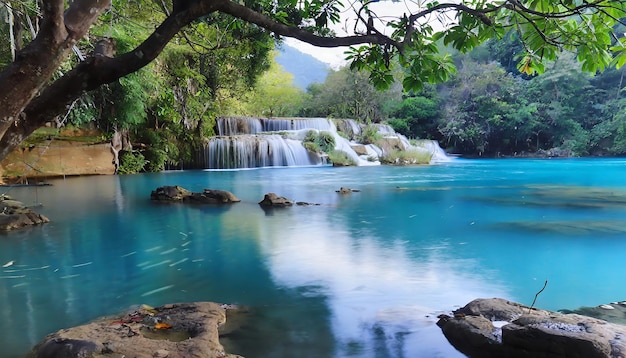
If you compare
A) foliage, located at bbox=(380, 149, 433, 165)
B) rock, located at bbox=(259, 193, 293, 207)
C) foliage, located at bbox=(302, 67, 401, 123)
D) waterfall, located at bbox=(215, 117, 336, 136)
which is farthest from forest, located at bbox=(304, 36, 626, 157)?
rock, located at bbox=(259, 193, 293, 207)

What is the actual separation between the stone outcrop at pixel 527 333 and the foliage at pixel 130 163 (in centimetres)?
1578

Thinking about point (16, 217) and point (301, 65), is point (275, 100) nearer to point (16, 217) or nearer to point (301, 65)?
point (16, 217)

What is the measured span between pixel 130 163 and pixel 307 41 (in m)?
16.1

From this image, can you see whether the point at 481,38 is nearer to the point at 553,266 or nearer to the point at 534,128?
the point at 553,266

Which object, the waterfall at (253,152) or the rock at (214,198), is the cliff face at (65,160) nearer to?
the waterfall at (253,152)

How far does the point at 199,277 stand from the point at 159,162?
14.6m

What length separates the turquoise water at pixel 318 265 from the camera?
3.11 m

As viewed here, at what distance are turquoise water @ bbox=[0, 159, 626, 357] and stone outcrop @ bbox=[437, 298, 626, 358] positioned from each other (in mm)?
167

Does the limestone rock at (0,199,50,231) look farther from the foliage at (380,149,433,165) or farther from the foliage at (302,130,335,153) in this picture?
the foliage at (380,149,433,165)

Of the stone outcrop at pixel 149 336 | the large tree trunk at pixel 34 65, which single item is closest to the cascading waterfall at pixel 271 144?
the stone outcrop at pixel 149 336

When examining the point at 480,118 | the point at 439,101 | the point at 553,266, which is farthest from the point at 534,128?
the point at 553,266

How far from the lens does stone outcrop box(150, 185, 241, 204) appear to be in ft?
30.1

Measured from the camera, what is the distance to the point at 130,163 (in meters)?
16.8

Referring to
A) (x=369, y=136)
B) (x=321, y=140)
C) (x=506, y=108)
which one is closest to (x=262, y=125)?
(x=321, y=140)
